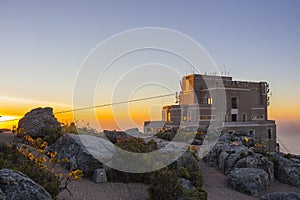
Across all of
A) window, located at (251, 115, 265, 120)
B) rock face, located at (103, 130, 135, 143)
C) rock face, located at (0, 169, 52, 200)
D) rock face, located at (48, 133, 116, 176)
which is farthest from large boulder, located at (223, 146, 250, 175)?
window, located at (251, 115, 265, 120)

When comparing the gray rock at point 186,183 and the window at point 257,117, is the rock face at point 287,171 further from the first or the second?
the window at point 257,117

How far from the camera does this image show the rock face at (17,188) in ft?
13.9

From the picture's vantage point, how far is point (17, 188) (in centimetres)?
431

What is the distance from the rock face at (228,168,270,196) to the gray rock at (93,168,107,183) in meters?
4.72

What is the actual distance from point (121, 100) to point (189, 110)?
19499 millimetres

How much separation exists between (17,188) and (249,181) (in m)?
7.86

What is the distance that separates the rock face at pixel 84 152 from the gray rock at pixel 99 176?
31cm

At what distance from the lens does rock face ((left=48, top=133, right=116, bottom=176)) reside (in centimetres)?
838

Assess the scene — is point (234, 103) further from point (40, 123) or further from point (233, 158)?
point (40, 123)

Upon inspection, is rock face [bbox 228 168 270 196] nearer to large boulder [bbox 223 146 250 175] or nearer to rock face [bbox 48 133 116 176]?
large boulder [bbox 223 146 250 175]

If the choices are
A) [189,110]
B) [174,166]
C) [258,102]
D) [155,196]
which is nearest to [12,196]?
[155,196]

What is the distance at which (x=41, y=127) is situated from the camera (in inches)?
461

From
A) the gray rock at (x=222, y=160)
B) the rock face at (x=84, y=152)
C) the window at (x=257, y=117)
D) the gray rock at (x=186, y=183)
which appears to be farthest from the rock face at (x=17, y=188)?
the window at (x=257, y=117)

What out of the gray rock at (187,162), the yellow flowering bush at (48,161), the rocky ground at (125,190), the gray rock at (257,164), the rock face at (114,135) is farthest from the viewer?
the rock face at (114,135)
